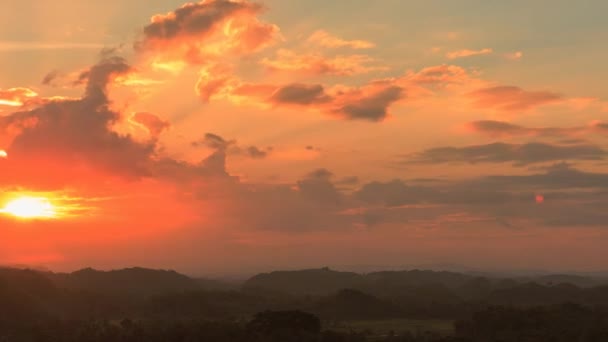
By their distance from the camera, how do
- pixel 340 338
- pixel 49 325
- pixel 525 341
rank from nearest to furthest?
pixel 340 338, pixel 525 341, pixel 49 325

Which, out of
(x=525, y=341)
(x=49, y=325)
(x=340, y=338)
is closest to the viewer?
(x=340, y=338)

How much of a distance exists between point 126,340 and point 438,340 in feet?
194

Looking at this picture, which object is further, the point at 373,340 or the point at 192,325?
the point at 373,340

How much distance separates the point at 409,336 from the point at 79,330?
224ft

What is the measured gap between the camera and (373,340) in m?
149

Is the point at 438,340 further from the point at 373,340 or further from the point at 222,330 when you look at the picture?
the point at 222,330

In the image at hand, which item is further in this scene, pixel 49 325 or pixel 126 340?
pixel 49 325

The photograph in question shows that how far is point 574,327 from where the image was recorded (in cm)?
16538

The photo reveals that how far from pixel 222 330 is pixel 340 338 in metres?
22.5

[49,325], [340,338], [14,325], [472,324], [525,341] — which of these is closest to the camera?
[340,338]

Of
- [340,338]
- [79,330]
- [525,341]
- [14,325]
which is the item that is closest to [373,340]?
[340,338]

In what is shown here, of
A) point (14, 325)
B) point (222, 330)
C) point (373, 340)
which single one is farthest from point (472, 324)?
point (14, 325)

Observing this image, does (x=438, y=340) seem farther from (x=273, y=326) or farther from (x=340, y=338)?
(x=273, y=326)

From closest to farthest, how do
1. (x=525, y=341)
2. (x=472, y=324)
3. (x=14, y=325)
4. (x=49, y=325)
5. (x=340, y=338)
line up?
(x=340, y=338) → (x=525, y=341) → (x=49, y=325) → (x=472, y=324) → (x=14, y=325)
